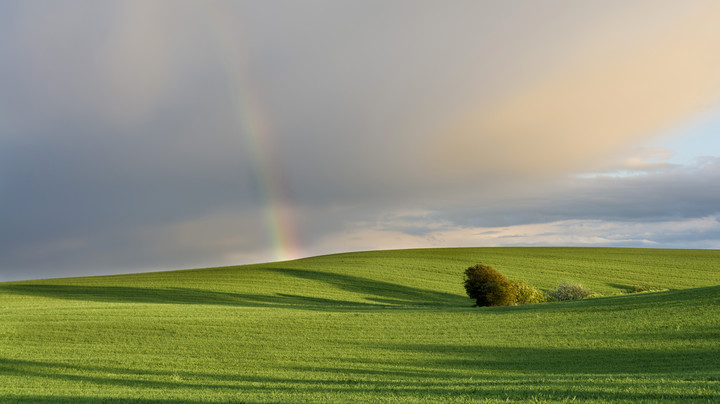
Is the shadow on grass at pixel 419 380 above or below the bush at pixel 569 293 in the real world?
above

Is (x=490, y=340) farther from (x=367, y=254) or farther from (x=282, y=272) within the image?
(x=367, y=254)

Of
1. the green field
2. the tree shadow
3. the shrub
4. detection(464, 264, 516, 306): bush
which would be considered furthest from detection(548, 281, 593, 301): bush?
the green field

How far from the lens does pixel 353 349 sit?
2488cm

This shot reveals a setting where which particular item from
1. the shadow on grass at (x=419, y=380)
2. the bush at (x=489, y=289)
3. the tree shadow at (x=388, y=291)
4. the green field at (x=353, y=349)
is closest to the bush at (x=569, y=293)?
the bush at (x=489, y=289)

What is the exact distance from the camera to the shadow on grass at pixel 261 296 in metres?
46.8

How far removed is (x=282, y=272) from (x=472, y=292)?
3028 centimetres

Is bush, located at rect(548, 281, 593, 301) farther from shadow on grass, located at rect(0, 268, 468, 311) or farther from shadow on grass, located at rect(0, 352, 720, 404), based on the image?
shadow on grass, located at rect(0, 352, 720, 404)

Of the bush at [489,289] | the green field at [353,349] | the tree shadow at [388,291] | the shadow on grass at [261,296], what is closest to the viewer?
the green field at [353,349]

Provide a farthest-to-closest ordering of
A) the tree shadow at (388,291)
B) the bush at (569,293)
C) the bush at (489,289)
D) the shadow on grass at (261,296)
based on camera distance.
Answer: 1. the tree shadow at (388,291)
2. the bush at (569,293)
3. the shadow on grass at (261,296)
4. the bush at (489,289)

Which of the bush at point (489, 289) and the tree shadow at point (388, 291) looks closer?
the bush at point (489, 289)

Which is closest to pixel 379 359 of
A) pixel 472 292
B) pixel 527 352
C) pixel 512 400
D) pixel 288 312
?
pixel 527 352

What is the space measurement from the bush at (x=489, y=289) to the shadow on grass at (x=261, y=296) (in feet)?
13.2

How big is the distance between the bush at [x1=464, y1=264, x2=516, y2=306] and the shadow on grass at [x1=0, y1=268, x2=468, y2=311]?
13.2ft

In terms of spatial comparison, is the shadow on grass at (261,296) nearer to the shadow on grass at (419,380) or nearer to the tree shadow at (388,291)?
the tree shadow at (388,291)
